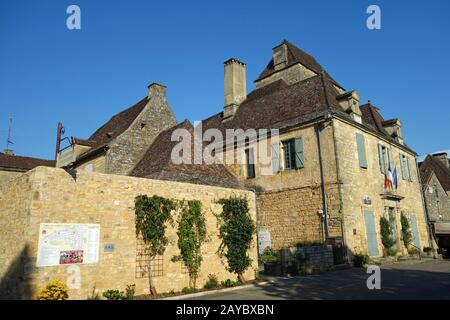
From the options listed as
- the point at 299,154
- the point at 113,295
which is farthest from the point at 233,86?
the point at 113,295

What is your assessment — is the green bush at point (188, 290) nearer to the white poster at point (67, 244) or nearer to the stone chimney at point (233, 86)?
the white poster at point (67, 244)

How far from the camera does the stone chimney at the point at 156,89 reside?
21.3m

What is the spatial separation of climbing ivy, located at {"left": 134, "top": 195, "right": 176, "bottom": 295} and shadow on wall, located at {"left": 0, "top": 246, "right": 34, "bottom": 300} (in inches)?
107

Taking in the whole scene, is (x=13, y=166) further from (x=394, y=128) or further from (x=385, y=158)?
(x=394, y=128)

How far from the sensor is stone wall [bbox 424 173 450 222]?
27.0 m

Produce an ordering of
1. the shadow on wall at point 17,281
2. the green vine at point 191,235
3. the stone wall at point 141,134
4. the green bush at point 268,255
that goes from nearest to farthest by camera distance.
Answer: the shadow on wall at point 17,281, the green vine at point 191,235, the green bush at point 268,255, the stone wall at point 141,134

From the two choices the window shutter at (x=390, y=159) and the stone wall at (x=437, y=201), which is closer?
the window shutter at (x=390, y=159)

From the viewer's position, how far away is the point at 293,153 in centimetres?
1738

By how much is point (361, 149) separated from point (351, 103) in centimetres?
244

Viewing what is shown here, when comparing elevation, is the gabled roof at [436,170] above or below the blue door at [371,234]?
above

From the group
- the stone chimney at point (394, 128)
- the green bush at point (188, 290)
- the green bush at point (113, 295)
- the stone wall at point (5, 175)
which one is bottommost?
the green bush at point (188, 290)

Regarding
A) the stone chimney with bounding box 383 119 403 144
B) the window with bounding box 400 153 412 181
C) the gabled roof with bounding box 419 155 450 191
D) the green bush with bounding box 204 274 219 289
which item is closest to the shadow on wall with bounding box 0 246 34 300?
the green bush with bounding box 204 274 219 289

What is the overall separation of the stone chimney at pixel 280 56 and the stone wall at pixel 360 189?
10.4 m

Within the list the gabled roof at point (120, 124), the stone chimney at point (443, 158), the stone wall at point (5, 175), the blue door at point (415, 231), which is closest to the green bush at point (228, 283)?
the gabled roof at point (120, 124)
